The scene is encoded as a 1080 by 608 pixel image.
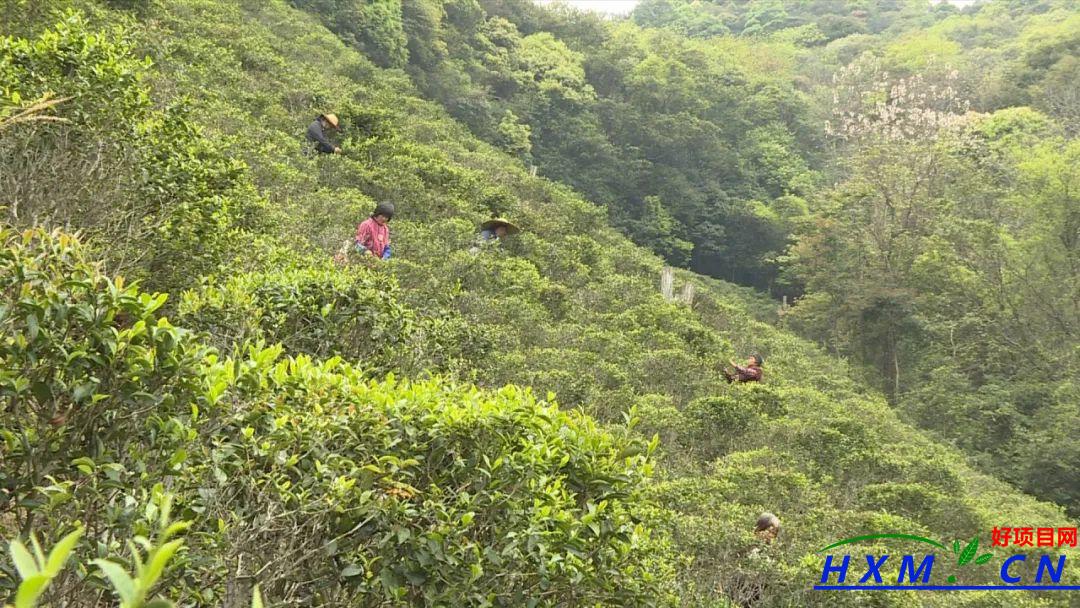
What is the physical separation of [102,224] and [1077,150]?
1804 centimetres

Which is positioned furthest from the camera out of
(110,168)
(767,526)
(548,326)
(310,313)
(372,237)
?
(548,326)

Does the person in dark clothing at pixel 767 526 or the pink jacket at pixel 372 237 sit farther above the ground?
the pink jacket at pixel 372 237

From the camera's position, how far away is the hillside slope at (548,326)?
4398mm

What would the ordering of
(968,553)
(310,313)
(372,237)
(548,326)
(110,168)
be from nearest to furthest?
(310,313), (110,168), (968,553), (372,237), (548,326)

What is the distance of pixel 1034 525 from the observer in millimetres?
7137

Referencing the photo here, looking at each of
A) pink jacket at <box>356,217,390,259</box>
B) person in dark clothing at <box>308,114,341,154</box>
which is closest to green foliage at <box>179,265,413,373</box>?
pink jacket at <box>356,217,390,259</box>

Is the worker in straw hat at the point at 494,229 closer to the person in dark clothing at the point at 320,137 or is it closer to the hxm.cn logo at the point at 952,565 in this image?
the person in dark clothing at the point at 320,137

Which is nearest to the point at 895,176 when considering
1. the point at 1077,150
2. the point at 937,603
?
the point at 1077,150

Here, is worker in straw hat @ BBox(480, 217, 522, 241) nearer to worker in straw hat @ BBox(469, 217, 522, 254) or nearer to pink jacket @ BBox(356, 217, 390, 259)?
worker in straw hat @ BBox(469, 217, 522, 254)

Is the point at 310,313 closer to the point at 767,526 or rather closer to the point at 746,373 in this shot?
the point at 767,526

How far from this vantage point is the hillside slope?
4.40 meters

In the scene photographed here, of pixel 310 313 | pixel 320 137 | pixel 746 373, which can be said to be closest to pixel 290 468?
pixel 310 313

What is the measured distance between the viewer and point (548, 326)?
8539 mm

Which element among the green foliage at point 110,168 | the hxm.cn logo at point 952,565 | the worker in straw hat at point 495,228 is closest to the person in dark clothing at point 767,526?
the hxm.cn logo at point 952,565
